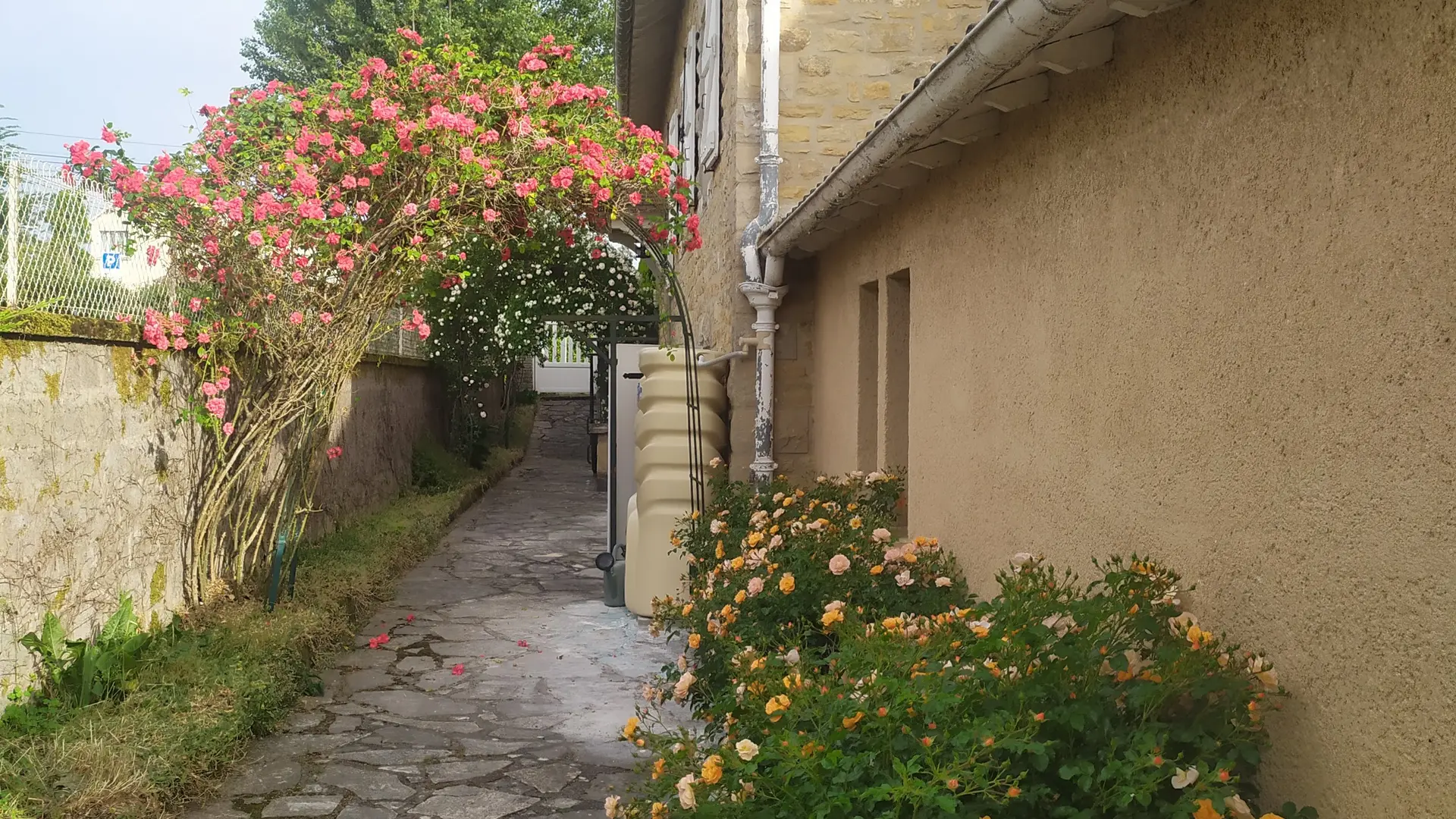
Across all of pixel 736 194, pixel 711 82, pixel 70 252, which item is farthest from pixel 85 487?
pixel 711 82

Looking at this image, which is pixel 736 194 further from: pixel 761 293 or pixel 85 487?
pixel 85 487

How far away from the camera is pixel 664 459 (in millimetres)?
8031

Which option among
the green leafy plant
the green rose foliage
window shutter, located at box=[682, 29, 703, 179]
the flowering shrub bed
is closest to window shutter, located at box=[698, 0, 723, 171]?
window shutter, located at box=[682, 29, 703, 179]

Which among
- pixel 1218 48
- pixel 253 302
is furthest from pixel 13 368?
pixel 1218 48

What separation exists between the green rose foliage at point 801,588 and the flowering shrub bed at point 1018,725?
2.09 feet

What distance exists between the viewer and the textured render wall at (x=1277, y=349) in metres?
2.00

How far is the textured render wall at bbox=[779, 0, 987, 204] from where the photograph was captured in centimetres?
733

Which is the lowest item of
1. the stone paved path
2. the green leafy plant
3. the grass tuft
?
the stone paved path

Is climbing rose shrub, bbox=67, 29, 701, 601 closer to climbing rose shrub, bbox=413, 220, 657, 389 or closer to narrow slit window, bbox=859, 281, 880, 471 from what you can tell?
narrow slit window, bbox=859, 281, 880, 471

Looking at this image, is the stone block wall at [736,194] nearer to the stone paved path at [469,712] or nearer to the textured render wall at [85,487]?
the stone paved path at [469,712]

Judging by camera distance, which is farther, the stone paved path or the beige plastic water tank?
the beige plastic water tank

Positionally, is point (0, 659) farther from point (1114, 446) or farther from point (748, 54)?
point (748, 54)

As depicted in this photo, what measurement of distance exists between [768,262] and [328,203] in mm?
2502

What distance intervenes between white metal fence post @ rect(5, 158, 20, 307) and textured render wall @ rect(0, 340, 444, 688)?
0.24 metres
